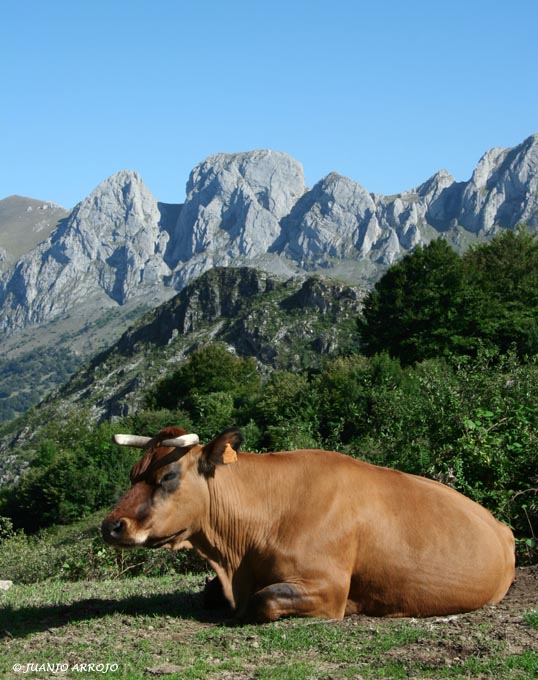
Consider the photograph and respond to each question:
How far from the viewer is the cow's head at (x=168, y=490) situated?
7371mm

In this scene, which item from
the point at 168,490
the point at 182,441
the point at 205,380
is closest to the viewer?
the point at 182,441

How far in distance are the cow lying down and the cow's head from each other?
1 cm

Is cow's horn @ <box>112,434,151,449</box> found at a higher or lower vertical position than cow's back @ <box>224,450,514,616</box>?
higher

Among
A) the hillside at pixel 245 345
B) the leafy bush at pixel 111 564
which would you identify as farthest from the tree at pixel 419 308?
the hillside at pixel 245 345

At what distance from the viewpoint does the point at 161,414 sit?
6750 cm

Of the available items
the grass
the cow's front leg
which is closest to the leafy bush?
the grass

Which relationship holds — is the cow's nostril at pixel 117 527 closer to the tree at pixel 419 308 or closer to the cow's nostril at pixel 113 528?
the cow's nostril at pixel 113 528

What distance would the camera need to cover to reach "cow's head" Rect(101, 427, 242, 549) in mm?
7371

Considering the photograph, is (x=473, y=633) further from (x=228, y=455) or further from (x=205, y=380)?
(x=205, y=380)

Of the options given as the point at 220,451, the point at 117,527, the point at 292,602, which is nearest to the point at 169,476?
the point at 220,451

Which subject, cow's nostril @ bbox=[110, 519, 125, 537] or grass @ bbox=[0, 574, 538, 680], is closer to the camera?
grass @ bbox=[0, 574, 538, 680]

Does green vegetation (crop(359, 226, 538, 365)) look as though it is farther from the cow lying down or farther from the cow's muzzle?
the cow's muzzle

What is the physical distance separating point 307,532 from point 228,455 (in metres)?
1.09

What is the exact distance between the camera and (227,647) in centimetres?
663
